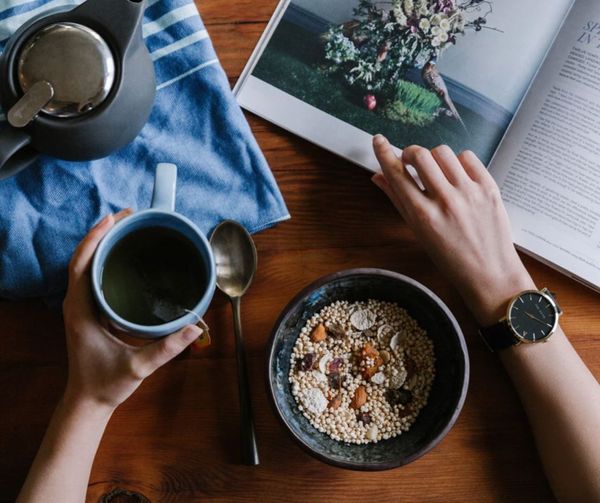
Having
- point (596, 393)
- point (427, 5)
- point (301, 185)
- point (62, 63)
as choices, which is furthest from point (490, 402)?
point (62, 63)

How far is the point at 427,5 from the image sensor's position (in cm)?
76

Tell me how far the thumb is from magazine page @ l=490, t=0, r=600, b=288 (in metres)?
0.39

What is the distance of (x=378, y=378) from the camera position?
71 centimetres

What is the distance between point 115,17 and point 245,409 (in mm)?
412

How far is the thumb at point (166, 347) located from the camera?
1.95 ft

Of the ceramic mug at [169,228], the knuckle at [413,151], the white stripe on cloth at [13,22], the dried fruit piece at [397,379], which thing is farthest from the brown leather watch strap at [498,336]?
the white stripe on cloth at [13,22]

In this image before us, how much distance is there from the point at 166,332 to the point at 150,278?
0.08 meters

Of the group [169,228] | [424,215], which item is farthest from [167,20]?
[424,215]

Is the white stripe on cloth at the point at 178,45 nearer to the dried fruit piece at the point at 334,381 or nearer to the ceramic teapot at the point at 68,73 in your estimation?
the ceramic teapot at the point at 68,73

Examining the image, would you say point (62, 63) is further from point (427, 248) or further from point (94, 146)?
point (427, 248)

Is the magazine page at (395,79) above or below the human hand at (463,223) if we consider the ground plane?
above

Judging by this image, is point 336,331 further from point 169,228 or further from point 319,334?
point 169,228

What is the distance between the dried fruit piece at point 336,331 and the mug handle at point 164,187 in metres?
0.22

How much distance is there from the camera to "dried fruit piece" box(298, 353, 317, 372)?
2.31 ft
